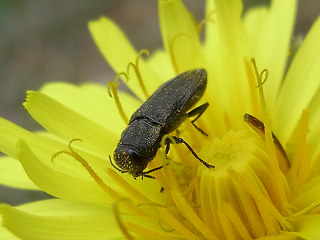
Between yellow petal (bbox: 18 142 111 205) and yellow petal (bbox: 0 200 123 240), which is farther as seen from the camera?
yellow petal (bbox: 18 142 111 205)

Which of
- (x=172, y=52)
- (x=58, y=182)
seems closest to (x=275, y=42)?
(x=172, y=52)

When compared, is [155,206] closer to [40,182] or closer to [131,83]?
[40,182]

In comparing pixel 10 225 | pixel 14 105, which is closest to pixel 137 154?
pixel 10 225

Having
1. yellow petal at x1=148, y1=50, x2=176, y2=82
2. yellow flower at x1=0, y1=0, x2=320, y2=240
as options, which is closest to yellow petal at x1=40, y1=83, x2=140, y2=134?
yellow flower at x1=0, y1=0, x2=320, y2=240

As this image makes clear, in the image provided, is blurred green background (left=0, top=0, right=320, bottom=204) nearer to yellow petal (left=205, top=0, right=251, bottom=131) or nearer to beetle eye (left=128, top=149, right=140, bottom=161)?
yellow petal (left=205, top=0, right=251, bottom=131)

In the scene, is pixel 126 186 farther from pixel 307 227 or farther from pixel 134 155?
pixel 307 227

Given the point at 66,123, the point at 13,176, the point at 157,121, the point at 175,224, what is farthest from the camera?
the point at 13,176
